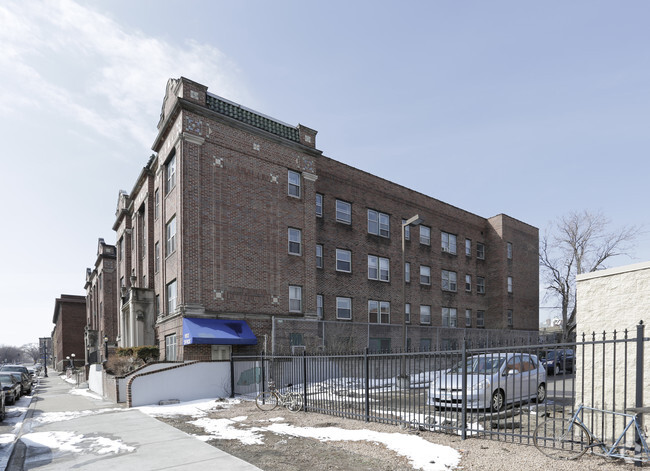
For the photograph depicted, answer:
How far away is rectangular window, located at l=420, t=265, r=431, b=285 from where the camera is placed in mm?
35719

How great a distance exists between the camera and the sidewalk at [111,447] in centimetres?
862

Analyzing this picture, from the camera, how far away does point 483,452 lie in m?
8.20

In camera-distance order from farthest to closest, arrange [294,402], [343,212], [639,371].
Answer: [343,212] < [294,402] < [639,371]

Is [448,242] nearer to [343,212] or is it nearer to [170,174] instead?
[343,212]

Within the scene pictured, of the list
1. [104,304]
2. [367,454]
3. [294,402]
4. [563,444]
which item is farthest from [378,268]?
[104,304]

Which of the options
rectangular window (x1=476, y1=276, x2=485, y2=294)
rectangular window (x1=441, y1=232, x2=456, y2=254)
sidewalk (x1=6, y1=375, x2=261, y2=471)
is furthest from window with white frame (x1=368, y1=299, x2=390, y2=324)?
sidewalk (x1=6, y1=375, x2=261, y2=471)

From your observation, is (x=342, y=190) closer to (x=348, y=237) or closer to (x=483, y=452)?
(x=348, y=237)

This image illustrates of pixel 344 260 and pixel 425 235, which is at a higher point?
pixel 425 235

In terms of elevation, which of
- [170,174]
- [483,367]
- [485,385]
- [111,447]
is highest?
[170,174]

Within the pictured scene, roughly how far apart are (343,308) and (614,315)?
21.6 meters

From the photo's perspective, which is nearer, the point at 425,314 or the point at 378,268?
the point at 378,268

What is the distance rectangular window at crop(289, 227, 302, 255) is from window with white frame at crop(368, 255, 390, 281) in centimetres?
766

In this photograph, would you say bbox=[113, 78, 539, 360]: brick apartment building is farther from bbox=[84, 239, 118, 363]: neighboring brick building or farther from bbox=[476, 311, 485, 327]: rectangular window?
bbox=[84, 239, 118, 363]: neighboring brick building

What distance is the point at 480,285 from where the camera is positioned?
41.5 m
